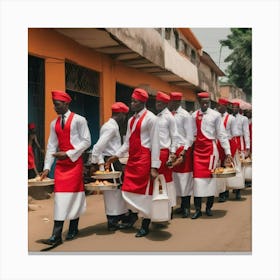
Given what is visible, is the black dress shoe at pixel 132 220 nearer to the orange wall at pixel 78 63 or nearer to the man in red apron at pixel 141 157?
the man in red apron at pixel 141 157

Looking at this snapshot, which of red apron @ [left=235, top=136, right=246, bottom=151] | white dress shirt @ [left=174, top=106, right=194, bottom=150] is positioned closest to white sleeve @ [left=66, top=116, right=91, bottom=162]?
white dress shirt @ [left=174, top=106, right=194, bottom=150]

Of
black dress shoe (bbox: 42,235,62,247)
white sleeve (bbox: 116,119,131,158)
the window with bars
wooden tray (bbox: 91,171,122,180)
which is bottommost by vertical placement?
black dress shoe (bbox: 42,235,62,247)

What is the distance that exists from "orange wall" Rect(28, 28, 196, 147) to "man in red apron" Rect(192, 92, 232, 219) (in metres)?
0.28

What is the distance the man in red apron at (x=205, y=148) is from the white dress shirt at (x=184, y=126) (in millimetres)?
102

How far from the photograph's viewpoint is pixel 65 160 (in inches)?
224

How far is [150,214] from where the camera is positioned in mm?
5746

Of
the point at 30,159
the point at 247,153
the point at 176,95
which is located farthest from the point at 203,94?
the point at 30,159

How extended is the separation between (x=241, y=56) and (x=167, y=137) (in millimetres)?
1453

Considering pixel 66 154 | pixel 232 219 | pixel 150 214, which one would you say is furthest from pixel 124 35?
pixel 232 219

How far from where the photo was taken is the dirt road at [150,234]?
5555 mm

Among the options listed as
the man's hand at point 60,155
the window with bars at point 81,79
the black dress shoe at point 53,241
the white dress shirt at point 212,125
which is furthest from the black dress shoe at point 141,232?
the window with bars at point 81,79

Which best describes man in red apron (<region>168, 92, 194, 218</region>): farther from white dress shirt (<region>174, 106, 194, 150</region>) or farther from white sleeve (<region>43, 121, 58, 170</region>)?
white sleeve (<region>43, 121, 58, 170</region>)

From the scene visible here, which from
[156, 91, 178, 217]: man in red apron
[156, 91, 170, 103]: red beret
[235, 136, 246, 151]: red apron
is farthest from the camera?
[235, 136, 246, 151]: red apron

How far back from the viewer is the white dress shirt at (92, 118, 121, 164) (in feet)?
20.3
